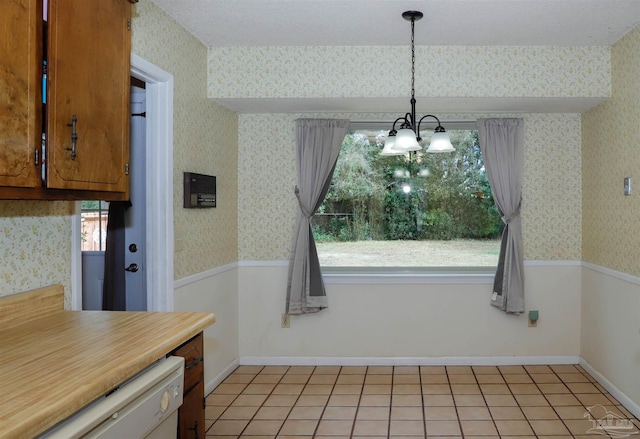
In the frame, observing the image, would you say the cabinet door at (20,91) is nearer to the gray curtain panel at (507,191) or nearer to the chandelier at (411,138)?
the chandelier at (411,138)

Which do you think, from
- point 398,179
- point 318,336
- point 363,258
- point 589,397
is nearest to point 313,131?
point 398,179

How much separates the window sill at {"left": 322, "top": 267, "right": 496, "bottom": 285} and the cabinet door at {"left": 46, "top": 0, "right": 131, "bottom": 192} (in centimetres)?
280

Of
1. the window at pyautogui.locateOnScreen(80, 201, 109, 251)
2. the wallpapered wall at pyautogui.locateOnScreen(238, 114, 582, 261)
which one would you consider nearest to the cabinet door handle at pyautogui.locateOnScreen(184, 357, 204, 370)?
the window at pyautogui.locateOnScreen(80, 201, 109, 251)

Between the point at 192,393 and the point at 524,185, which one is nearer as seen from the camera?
the point at 192,393

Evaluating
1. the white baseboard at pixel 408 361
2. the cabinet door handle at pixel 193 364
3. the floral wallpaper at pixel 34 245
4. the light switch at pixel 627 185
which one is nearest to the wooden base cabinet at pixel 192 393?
the cabinet door handle at pixel 193 364

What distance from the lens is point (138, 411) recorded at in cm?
156

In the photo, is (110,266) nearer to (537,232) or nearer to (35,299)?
(35,299)

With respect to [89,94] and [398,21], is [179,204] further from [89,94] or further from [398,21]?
[398,21]

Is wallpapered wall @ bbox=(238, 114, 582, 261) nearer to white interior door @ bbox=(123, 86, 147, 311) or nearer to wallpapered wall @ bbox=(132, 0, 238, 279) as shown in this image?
wallpapered wall @ bbox=(132, 0, 238, 279)

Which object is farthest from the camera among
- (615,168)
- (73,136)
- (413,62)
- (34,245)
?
(615,168)

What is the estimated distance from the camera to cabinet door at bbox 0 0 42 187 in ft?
4.94

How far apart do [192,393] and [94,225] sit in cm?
219

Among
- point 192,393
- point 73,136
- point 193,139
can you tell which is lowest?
point 192,393

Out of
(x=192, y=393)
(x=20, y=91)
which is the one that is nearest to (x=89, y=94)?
(x=20, y=91)
